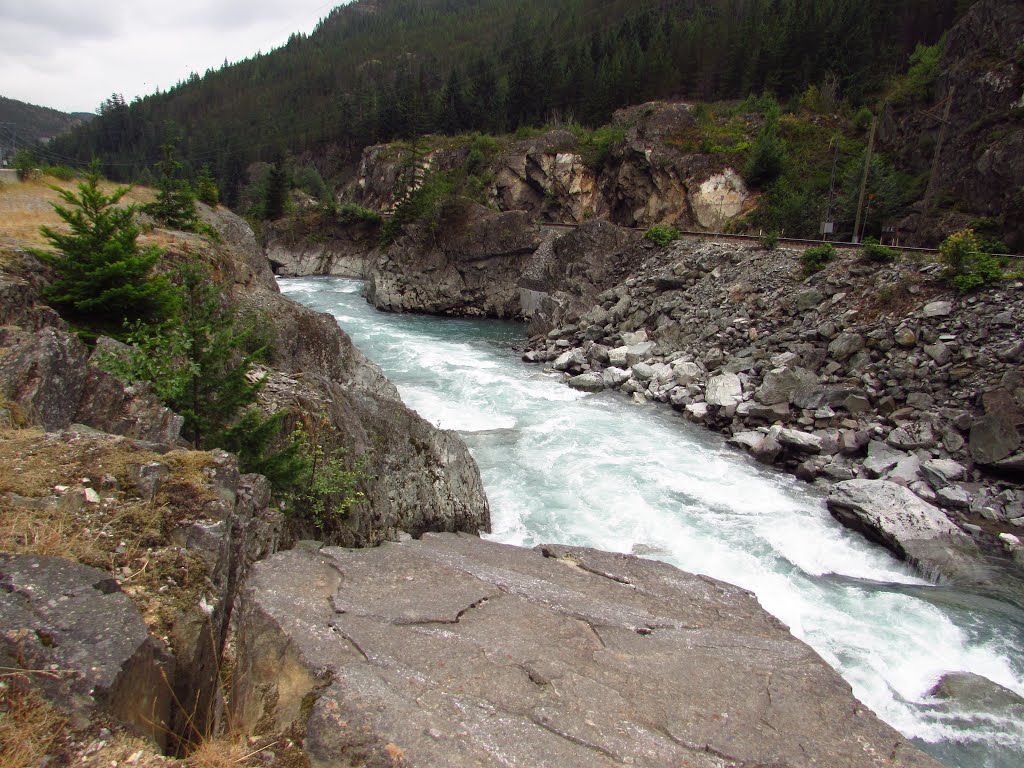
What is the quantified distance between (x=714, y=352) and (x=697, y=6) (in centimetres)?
7504

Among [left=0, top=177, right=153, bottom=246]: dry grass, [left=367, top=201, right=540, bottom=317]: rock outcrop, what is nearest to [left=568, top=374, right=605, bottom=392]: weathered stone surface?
[left=0, top=177, right=153, bottom=246]: dry grass

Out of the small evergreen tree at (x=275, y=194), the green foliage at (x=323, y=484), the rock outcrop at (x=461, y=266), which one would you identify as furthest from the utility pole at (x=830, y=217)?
the small evergreen tree at (x=275, y=194)

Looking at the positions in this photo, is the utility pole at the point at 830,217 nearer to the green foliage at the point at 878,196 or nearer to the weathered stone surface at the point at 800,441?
the green foliage at the point at 878,196

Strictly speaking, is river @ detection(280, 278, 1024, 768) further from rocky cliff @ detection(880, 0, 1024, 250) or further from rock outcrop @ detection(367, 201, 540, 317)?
rock outcrop @ detection(367, 201, 540, 317)

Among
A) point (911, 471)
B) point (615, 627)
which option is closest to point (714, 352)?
point (911, 471)

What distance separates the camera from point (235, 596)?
448cm

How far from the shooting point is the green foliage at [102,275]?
24.6 ft

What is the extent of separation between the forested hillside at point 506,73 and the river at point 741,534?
1610 inches

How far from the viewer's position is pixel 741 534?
11203 millimetres

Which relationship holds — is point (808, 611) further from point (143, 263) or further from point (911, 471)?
point (143, 263)

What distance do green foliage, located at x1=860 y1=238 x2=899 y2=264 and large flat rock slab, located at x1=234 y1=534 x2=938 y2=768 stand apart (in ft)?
62.2

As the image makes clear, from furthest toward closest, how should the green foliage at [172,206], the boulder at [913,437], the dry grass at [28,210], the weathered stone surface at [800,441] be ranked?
the green foliage at [172,206], the weathered stone surface at [800,441], the boulder at [913,437], the dry grass at [28,210]

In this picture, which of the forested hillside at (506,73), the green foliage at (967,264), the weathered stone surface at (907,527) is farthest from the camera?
the forested hillside at (506,73)

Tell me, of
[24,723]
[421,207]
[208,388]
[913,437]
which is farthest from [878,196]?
[24,723]
